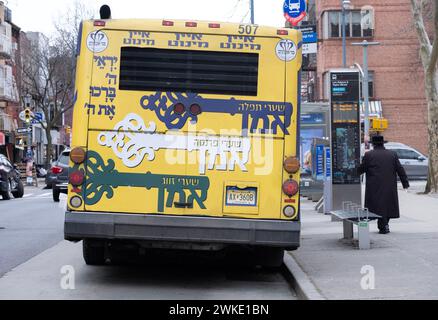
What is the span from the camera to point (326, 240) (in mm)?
14281

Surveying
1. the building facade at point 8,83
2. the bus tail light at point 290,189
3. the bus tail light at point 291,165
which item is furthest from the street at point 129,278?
the building facade at point 8,83

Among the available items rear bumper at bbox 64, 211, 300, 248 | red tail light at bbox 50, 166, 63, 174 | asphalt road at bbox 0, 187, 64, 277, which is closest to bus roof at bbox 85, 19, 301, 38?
rear bumper at bbox 64, 211, 300, 248

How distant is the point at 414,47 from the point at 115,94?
43.8 meters

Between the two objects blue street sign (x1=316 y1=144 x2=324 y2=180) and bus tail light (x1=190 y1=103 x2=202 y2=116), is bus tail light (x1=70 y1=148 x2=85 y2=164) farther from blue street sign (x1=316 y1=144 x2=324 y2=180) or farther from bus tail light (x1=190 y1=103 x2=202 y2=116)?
blue street sign (x1=316 y1=144 x2=324 y2=180)

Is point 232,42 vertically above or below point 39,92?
below

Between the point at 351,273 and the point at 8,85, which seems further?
the point at 8,85

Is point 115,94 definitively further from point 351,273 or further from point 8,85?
point 8,85

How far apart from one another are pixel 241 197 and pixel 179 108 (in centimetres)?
130

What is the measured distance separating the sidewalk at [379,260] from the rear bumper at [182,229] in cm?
79

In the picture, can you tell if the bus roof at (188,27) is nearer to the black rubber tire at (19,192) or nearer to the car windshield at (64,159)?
the car windshield at (64,159)

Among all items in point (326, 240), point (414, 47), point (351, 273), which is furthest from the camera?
point (414, 47)

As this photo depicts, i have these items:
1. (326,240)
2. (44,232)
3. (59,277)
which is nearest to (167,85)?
(59,277)

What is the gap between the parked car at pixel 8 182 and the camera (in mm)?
30141

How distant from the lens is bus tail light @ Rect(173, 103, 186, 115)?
967 cm
